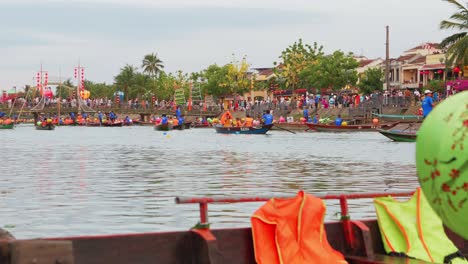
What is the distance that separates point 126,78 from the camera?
139875 millimetres

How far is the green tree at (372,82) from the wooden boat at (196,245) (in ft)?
318

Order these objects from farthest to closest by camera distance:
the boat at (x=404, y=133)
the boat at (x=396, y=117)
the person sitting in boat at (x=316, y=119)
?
the person sitting in boat at (x=316, y=119) → the boat at (x=396, y=117) → the boat at (x=404, y=133)

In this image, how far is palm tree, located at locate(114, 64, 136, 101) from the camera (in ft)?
459

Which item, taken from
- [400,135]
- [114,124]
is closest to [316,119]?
[400,135]

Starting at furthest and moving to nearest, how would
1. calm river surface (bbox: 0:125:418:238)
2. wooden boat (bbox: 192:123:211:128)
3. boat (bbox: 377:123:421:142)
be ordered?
wooden boat (bbox: 192:123:211:128) → boat (bbox: 377:123:421:142) → calm river surface (bbox: 0:125:418:238)

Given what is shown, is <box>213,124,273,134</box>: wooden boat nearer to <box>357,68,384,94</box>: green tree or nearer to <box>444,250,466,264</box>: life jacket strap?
<box>357,68,384,94</box>: green tree

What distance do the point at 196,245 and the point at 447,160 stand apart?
4.00 metres

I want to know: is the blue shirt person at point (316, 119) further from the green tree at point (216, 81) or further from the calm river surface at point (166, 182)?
the green tree at point (216, 81)

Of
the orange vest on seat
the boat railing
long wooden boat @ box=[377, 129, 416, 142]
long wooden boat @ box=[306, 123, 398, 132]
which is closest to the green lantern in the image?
the boat railing

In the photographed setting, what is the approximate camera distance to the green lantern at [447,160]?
202 centimetres

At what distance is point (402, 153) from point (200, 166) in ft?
35.3

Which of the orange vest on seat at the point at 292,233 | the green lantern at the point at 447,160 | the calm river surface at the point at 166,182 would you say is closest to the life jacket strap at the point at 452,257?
the orange vest on seat at the point at 292,233

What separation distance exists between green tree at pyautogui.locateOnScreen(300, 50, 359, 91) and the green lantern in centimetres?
9979

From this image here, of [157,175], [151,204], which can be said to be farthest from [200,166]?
A: [151,204]
